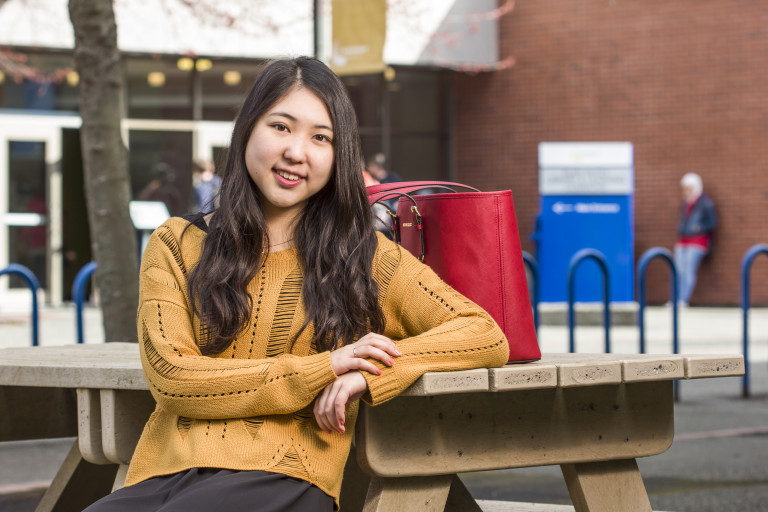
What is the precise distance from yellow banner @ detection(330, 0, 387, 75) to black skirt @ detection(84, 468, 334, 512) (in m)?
6.79

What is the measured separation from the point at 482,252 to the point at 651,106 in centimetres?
1529

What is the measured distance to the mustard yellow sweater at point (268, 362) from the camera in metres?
2.73

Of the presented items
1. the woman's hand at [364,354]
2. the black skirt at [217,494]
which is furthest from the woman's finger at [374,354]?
the black skirt at [217,494]

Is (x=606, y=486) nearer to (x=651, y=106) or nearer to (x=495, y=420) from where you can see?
(x=495, y=420)

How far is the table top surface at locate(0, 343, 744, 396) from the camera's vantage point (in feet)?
9.11

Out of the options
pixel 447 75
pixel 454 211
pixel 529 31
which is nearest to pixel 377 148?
pixel 447 75

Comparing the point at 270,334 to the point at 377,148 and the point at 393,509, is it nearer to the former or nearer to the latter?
the point at 393,509

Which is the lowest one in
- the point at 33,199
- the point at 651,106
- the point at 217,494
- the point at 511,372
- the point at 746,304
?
the point at 746,304

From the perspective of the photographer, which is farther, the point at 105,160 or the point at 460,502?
the point at 105,160

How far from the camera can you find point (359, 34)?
934 cm

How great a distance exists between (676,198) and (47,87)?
9.34 metres

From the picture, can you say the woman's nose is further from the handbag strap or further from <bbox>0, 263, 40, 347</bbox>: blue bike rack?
<bbox>0, 263, 40, 347</bbox>: blue bike rack

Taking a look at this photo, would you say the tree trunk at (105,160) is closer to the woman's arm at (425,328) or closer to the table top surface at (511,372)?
the table top surface at (511,372)

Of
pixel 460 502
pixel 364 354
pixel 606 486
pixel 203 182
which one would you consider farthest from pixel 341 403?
pixel 203 182
